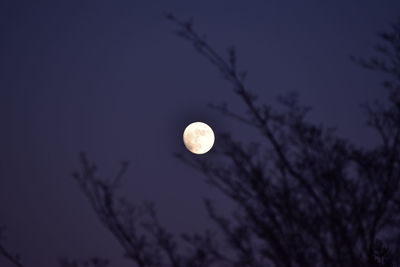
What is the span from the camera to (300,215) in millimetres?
7055

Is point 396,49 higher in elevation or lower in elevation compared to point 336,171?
higher

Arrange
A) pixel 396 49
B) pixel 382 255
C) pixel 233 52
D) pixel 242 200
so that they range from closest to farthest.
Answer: pixel 233 52 → pixel 242 200 → pixel 396 49 → pixel 382 255

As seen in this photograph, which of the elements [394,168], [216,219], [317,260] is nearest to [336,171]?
[394,168]

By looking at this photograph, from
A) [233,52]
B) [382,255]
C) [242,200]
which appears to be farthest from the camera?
[382,255]

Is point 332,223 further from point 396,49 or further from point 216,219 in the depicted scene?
point 396,49

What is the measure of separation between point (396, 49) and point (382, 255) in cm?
346

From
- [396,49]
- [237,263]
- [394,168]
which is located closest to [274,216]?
[237,263]

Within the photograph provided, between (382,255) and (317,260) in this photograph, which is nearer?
(317,260)

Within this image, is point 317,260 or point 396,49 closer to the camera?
point 317,260

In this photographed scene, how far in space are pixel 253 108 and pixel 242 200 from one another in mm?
1179

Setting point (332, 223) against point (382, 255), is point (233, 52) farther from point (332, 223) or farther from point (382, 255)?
point (382, 255)

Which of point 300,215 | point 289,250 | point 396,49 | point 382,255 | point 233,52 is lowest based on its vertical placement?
point 289,250

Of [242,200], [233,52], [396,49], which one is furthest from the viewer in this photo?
[396,49]

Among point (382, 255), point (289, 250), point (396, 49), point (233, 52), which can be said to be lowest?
point (289, 250)
